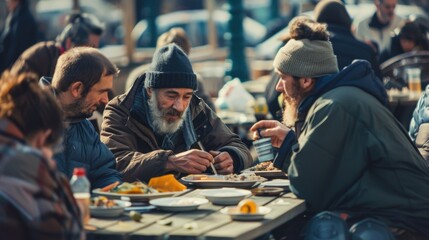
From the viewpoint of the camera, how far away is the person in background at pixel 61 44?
946 centimetres

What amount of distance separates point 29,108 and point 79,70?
2.10m

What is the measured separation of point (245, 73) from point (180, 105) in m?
9.66

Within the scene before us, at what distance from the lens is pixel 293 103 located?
22.8ft

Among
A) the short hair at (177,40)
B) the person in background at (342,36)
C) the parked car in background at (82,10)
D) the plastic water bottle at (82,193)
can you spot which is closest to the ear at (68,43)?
the short hair at (177,40)

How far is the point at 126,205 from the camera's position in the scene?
19.3 feet

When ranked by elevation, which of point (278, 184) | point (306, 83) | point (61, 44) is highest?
point (306, 83)

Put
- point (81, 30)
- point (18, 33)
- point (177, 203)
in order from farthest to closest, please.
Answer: point (18, 33) < point (81, 30) < point (177, 203)

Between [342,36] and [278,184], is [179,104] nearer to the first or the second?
[278,184]

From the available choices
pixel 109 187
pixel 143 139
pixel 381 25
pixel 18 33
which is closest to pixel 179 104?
pixel 143 139

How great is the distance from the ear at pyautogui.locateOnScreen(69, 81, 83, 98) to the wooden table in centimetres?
111

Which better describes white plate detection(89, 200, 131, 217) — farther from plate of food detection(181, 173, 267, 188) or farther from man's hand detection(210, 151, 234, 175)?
man's hand detection(210, 151, 234, 175)

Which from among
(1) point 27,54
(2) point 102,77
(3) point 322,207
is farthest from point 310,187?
(1) point 27,54

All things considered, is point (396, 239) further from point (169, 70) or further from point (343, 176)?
point (169, 70)

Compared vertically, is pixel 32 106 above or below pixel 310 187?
above
